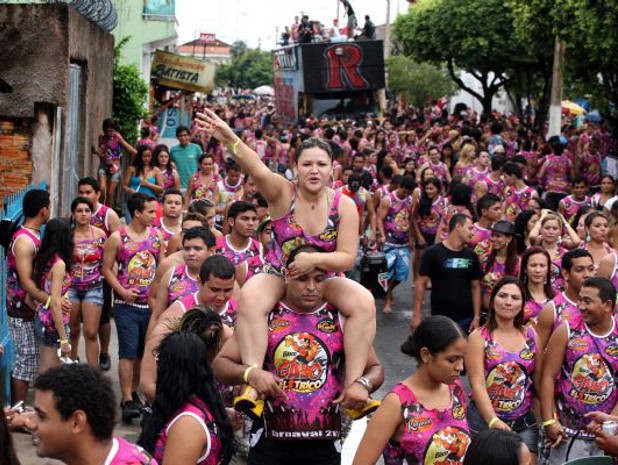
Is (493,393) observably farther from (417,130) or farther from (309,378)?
(417,130)

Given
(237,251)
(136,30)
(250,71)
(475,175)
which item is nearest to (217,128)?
(237,251)

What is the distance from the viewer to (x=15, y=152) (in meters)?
11.9

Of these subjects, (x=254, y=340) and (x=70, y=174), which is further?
(x=70, y=174)

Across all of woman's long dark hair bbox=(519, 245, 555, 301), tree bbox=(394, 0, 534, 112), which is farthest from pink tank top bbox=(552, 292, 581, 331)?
tree bbox=(394, 0, 534, 112)

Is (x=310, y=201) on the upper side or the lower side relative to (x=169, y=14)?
lower

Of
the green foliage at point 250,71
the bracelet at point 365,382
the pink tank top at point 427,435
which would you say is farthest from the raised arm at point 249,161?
the green foliage at point 250,71

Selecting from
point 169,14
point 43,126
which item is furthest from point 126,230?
point 169,14

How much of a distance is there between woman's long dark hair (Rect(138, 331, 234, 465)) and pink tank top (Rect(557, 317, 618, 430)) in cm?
293

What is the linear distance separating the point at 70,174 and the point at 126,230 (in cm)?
492

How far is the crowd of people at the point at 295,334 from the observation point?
15.3 feet

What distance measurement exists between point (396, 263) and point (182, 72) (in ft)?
59.5

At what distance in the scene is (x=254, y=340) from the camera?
5273 mm

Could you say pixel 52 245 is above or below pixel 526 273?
above

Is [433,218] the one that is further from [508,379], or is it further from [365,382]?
[365,382]
